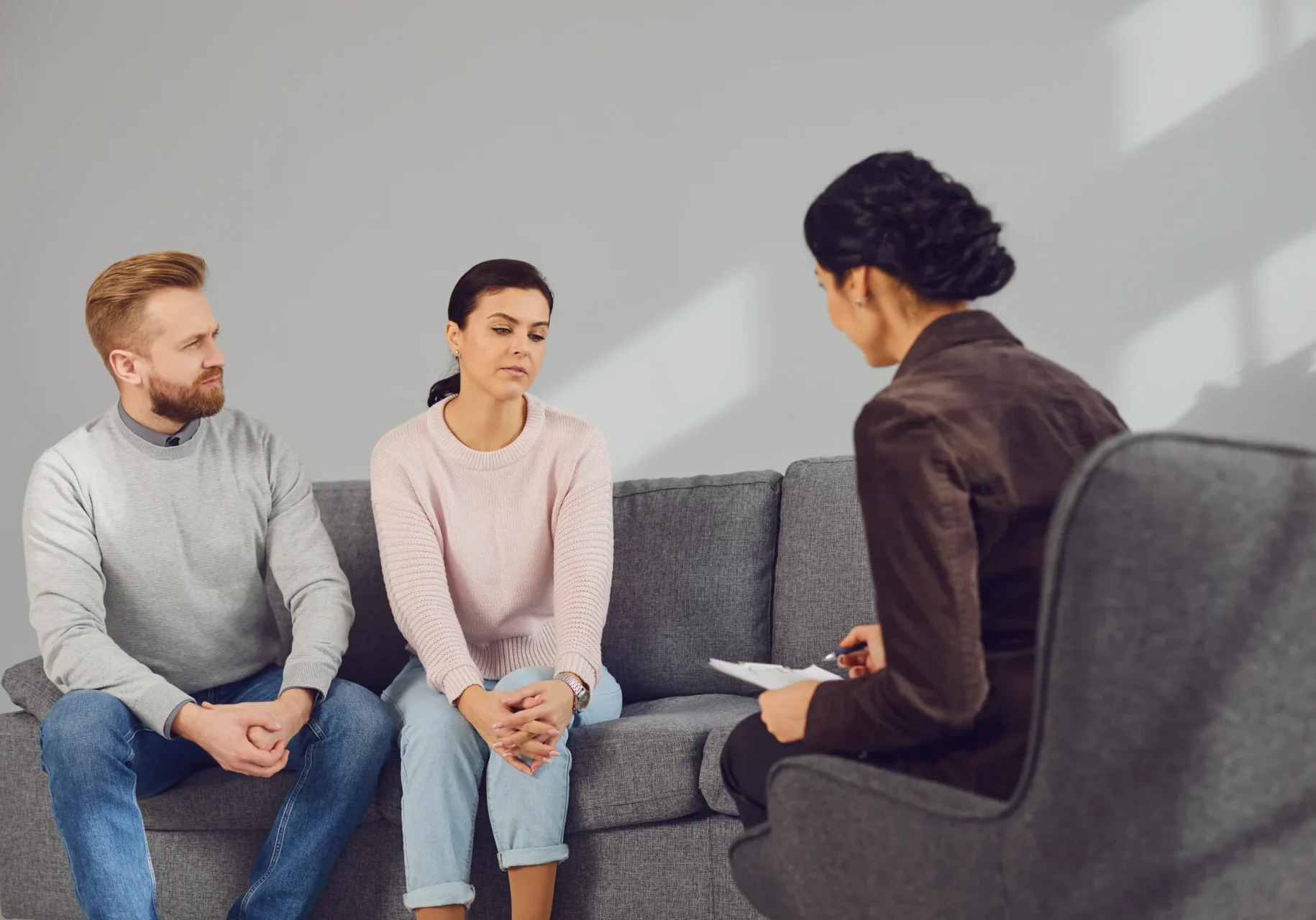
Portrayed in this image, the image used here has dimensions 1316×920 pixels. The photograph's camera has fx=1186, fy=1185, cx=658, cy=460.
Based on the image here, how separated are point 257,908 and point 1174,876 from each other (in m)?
1.35

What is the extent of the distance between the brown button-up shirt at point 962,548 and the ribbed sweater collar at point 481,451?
1065 millimetres

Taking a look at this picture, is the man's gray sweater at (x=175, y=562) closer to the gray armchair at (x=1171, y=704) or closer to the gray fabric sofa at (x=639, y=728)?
the gray fabric sofa at (x=639, y=728)

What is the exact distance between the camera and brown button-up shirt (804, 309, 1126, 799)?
3.23 feet

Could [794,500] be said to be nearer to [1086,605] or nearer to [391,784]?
[391,784]

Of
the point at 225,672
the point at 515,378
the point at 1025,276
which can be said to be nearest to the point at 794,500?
the point at 515,378

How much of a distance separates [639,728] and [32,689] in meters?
1.03

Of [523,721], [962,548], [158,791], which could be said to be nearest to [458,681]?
[523,721]

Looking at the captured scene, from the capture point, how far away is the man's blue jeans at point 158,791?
167 centimetres

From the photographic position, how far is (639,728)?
1.89 meters

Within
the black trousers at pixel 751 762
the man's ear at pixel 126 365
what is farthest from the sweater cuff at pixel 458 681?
the man's ear at pixel 126 365

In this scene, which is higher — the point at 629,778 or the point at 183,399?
the point at 183,399

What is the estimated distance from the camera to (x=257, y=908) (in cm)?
175

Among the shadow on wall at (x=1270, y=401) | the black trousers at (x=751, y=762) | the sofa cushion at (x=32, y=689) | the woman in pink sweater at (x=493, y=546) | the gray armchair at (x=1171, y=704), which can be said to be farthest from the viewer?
the shadow on wall at (x=1270, y=401)

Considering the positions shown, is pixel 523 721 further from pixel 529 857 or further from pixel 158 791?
pixel 158 791
